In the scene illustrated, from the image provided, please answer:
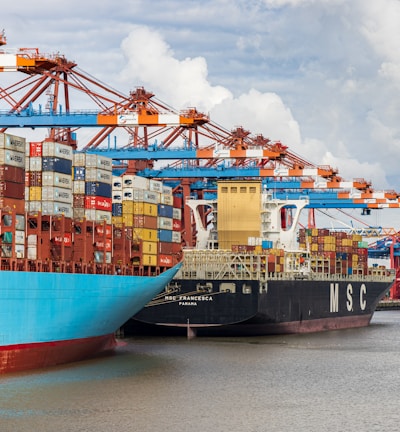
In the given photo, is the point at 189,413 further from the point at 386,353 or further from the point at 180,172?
the point at 180,172

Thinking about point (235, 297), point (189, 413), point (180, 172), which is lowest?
point (189, 413)

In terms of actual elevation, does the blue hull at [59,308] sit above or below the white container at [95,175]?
below

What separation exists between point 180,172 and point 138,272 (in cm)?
1938

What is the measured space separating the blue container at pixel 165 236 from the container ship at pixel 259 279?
4704 millimetres

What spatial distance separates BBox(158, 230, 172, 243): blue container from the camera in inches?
1895

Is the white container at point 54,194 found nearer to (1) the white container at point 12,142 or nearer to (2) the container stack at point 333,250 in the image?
(1) the white container at point 12,142

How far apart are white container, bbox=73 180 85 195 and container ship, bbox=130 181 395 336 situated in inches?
504

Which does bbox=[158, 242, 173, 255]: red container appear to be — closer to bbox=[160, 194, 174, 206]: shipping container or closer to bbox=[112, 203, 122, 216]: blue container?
bbox=[160, 194, 174, 206]: shipping container

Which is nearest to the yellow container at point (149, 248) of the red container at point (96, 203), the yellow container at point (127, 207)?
the yellow container at point (127, 207)

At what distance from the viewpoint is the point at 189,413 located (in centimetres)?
2958

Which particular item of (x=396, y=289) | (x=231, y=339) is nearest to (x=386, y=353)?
(x=231, y=339)

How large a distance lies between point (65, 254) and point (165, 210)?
39.0ft

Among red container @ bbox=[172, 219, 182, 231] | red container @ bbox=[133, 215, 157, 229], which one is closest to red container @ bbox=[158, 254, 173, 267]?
red container @ bbox=[133, 215, 157, 229]

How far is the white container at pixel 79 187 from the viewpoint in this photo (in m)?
41.3
